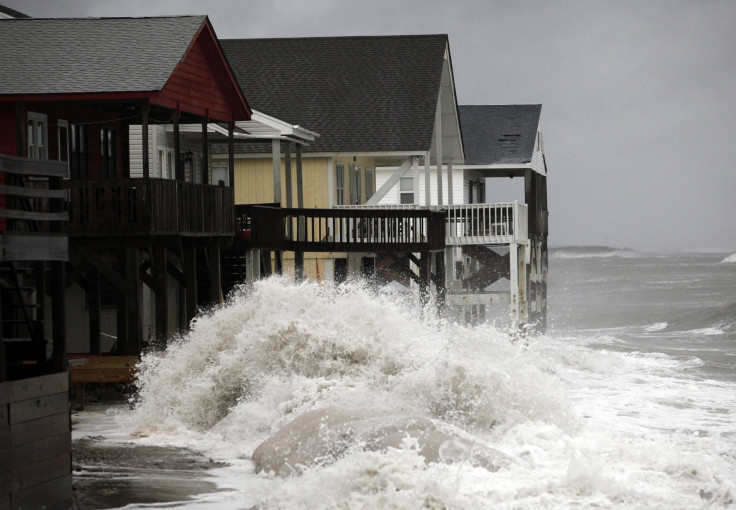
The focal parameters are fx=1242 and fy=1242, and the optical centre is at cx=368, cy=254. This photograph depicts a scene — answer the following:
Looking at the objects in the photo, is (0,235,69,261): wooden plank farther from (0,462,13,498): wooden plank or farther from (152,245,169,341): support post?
(152,245,169,341): support post

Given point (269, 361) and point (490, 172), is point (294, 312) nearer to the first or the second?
point (269, 361)

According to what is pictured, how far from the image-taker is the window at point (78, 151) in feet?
78.2

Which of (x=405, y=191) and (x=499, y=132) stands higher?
(x=499, y=132)

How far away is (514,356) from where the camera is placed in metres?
18.7

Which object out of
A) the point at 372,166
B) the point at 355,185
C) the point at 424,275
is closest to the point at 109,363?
the point at 424,275

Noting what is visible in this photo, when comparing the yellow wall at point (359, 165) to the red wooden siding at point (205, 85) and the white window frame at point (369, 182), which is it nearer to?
the white window frame at point (369, 182)

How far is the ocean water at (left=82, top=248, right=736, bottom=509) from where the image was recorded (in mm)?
12664

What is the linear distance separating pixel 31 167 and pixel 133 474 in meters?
4.03

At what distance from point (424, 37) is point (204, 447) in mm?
24211

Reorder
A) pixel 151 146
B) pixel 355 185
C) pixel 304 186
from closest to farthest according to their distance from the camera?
pixel 151 146 < pixel 304 186 < pixel 355 185

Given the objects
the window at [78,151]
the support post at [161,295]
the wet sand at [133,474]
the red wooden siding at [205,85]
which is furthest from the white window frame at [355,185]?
the wet sand at [133,474]

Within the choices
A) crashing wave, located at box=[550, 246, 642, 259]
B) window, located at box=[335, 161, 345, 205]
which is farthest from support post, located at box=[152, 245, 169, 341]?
crashing wave, located at box=[550, 246, 642, 259]

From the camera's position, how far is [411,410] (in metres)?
16.2

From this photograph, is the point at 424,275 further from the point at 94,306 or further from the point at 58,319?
the point at 58,319
